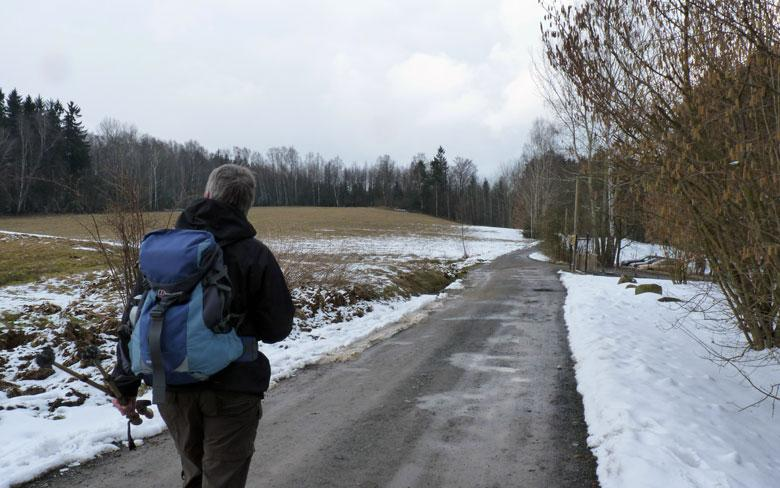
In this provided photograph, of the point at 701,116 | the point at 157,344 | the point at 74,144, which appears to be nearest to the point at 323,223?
the point at 74,144

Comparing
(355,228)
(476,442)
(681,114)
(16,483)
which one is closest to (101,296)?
(16,483)

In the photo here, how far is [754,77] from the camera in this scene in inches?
196

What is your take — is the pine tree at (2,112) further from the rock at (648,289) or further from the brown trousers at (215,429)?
the brown trousers at (215,429)

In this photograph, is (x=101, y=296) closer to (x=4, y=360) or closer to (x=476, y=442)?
(x=4, y=360)

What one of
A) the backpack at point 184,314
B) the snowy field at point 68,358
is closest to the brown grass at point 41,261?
the snowy field at point 68,358

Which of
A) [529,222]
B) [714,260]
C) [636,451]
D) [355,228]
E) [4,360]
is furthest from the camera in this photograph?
[529,222]

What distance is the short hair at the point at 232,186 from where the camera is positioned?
8.29ft

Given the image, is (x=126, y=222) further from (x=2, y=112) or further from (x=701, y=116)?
(x=2, y=112)

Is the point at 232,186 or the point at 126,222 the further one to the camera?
the point at 126,222

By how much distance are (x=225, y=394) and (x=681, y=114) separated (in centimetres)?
580

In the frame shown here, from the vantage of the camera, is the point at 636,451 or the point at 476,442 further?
the point at 476,442

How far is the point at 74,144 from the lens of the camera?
5884 cm

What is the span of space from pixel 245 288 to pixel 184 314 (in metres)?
0.30

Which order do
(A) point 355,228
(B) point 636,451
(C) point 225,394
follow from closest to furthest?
(C) point 225,394 < (B) point 636,451 < (A) point 355,228
